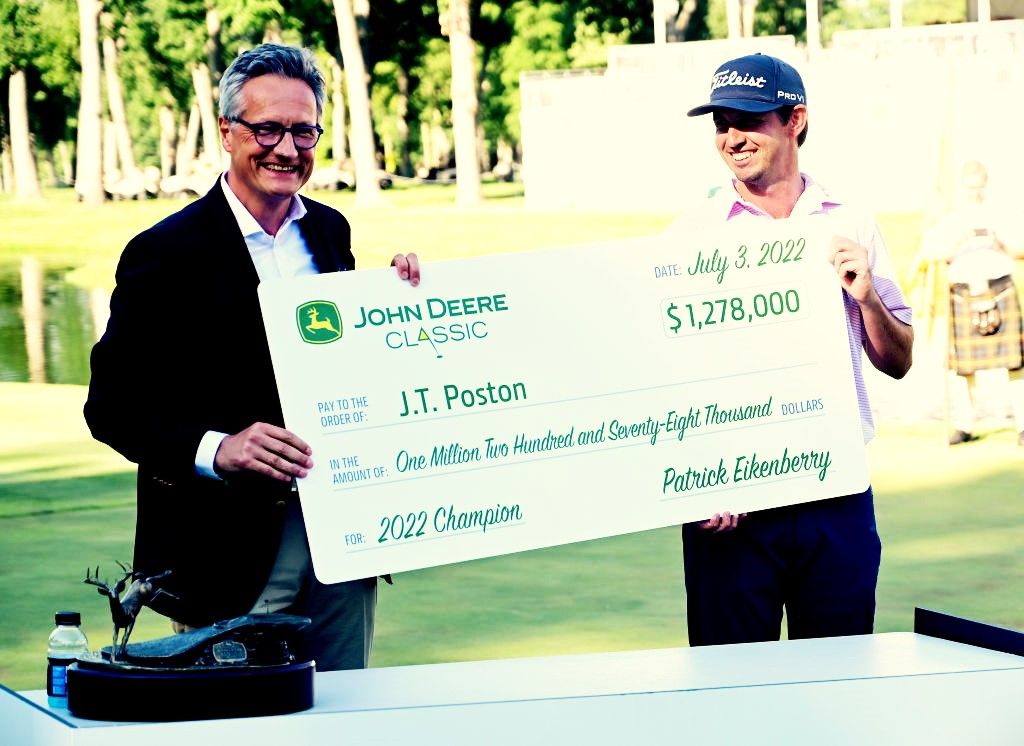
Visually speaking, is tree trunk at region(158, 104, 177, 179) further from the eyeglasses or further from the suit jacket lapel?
the eyeglasses

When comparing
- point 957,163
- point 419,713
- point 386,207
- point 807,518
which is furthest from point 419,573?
point 386,207

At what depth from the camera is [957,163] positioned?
1842 centimetres

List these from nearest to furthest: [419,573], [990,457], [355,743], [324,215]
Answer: [355,743]
[324,215]
[419,573]
[990,457]

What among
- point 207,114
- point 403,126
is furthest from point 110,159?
point 403,126

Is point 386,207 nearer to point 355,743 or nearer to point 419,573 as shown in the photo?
point 419,573

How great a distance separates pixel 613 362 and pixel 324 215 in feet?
1.84

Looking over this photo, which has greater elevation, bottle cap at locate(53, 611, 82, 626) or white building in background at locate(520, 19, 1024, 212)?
white building in background at locate(520, 19, 1024, 212)

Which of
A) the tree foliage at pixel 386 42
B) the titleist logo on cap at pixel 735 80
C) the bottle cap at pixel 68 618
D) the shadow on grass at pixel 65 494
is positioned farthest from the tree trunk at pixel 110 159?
the bottle cap at pixel 68 618

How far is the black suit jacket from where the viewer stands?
2990 mm

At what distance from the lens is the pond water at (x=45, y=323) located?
1678cm

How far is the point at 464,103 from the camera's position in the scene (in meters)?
30.7

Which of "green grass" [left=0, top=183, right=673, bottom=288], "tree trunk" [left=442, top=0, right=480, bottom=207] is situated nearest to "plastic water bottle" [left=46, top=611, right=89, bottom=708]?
"green grass" [left=0, top=183, right=673, bottom=288]

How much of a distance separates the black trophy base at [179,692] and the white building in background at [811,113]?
2158 centimetres

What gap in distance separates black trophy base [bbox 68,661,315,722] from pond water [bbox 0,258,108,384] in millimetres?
14416
